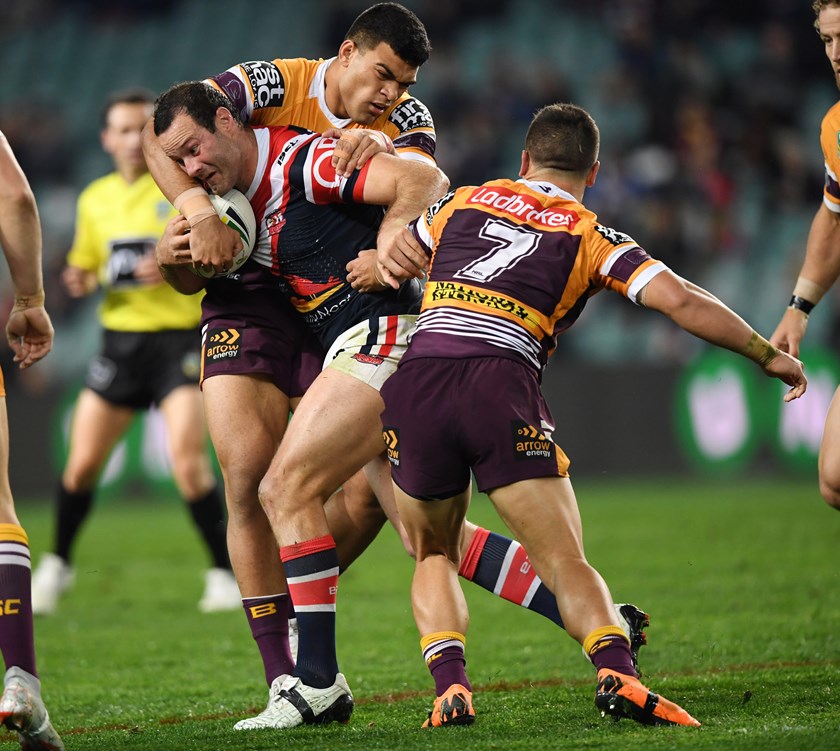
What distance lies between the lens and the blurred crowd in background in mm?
15914

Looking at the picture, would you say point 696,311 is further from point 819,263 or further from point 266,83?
point 266,83

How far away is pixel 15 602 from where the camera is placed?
13.1ft

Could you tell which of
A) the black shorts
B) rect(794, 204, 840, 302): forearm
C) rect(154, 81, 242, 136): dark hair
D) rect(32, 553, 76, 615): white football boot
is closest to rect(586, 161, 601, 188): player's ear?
rect(794, 204, 840, 302): forearm

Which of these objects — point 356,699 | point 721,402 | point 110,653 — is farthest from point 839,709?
point 721,402

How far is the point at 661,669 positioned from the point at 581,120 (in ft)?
7.34

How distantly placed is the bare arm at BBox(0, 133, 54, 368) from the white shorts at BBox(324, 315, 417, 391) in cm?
102

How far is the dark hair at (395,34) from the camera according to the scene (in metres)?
4.94

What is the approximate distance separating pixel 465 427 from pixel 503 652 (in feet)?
6.78

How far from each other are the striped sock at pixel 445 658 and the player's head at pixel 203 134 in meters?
1.80

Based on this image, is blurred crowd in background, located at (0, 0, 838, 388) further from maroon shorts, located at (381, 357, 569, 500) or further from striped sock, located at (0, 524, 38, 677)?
maroon shorts, located at (381, 357, 569, 500)

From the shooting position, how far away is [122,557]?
983 cm

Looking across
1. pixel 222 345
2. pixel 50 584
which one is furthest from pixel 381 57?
pixel 50 584

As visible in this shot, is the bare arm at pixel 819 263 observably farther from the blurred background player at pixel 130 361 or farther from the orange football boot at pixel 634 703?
the blurred background player at pixel 130 361

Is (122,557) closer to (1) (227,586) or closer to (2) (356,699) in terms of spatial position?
(1) (227,586)
